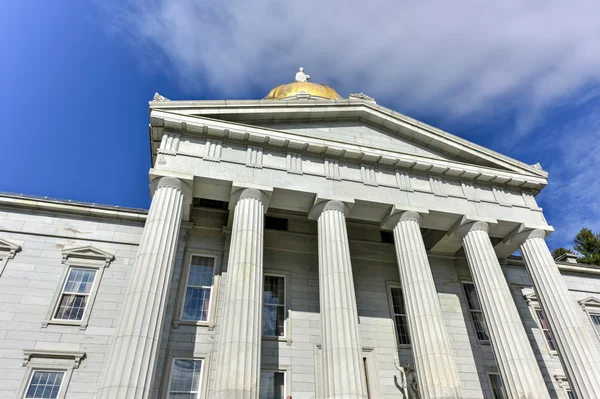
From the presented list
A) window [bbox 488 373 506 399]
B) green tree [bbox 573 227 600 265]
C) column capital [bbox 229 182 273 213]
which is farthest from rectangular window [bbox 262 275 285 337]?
green tree [bbox 573 227 600 265]

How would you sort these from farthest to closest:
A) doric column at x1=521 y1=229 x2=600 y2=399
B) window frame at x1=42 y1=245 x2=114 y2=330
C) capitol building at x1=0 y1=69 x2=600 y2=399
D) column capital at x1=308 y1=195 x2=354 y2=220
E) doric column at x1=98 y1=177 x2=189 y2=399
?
column capital at x1=308 y1=195 x2=354 y2=220 < window frame at x1=42 y1=245 x2=114 y2=330 < doric column at x1=521 y1=229 x2=600 y2=399 < capitol building at x1=0 y1=69 x2=600 y2=399 < doric column at x1=98 y1=177 x2=189 y2=399

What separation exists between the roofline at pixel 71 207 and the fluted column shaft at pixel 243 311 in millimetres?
6481

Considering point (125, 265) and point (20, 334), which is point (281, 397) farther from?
point (20, 334)

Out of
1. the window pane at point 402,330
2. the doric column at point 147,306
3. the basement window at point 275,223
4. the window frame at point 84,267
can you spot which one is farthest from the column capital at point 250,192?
the window pane at point 402,330

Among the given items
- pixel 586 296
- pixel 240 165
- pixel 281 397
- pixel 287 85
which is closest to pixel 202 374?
pixel 281 397

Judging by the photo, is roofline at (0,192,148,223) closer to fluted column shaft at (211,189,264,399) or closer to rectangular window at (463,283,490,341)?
fluted column shaft at (211,189,264,399)

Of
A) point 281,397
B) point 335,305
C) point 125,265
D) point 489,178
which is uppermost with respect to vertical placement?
point 489,178

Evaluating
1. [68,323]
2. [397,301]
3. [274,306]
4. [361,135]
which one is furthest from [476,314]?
[68,323]

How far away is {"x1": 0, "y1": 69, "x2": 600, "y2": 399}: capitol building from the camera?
14.0 meters

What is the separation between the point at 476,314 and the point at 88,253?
66.3 ft

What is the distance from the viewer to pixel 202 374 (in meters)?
15.9

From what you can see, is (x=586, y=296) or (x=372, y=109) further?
(x=586, y=296)

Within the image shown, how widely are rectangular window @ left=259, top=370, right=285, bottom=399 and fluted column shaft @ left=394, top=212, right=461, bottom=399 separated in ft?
18.9

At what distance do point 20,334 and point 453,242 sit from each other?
68.7 ft
